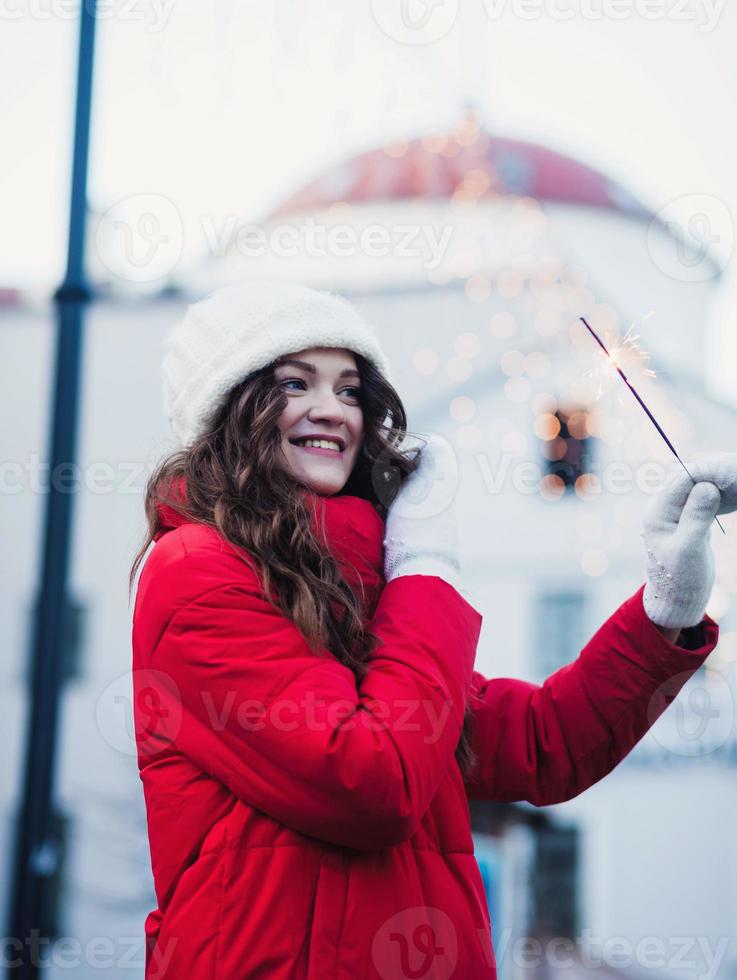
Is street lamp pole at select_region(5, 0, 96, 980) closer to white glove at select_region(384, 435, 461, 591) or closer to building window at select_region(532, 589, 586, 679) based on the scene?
white glove at select_region(384, 435, 461, 591)

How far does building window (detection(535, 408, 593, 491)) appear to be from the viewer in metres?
3.13

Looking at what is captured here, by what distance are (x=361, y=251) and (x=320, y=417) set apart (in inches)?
49.7

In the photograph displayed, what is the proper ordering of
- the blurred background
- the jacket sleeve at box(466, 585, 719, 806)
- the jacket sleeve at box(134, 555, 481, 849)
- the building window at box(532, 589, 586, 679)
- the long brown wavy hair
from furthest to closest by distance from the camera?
1. the building window at box(532, 589, 586, 679)
2. the blurred background
3. the jacket sleeve at box(466, 585, 719, 806)
4. the long brown wavy hair
5. the jacket sleeve at box(134, 555, 481, 849)

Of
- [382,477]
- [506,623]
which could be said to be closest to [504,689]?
[382,477]

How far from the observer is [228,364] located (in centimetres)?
126

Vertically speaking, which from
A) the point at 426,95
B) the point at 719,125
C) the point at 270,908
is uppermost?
the point at 426,95

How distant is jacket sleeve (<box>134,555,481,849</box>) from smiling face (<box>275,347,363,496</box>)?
24 centimetres

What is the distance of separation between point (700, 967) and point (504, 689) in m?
2.03

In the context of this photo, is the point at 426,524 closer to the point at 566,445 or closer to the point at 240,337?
the point at 240,337

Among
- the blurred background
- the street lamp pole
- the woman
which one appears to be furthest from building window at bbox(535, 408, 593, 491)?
the woman

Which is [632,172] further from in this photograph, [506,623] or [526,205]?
[506,623]

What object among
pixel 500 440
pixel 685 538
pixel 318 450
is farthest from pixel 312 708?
pixel 500 440

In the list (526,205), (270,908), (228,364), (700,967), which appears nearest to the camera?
(270,908)

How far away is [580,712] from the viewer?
130 cm
